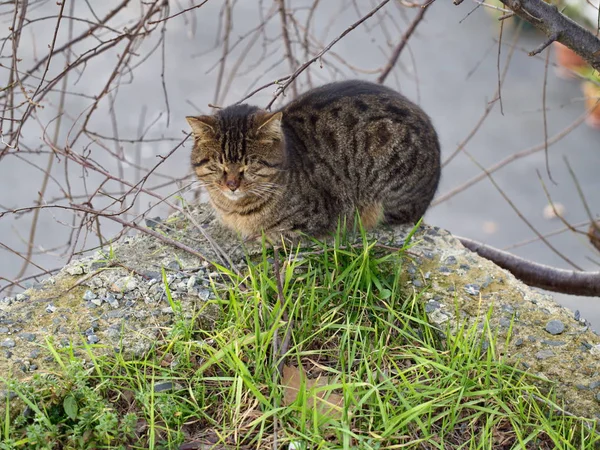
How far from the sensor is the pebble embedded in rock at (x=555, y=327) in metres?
2.90

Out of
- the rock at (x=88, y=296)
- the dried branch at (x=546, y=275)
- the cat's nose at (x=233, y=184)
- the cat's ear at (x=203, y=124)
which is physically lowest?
the dried branch at (x=546, y=275)

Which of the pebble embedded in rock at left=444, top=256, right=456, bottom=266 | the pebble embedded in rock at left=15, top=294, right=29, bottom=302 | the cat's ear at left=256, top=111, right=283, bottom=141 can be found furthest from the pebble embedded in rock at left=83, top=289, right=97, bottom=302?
the pebble embedded in rock at left=444, top=256, right=456, bottom=266

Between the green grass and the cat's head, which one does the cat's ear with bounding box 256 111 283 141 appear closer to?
the cat's head

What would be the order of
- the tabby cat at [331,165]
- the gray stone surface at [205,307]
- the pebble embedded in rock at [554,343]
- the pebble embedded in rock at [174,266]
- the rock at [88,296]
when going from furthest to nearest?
the tabby cat at [331,165] → the pebble embedded in rock at [174,266] → the rock at [88,296] → the pebble embedded in rock at [554,343] → the gray stone surface at [205,307]

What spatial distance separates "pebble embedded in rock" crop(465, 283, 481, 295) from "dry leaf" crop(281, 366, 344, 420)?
77 centimetres

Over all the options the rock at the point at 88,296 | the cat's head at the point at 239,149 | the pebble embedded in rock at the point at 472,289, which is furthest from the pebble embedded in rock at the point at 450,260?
the rock at the point at 88,296

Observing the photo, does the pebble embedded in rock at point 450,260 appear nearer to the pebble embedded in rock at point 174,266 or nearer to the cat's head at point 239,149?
the cat's head at point 239,149

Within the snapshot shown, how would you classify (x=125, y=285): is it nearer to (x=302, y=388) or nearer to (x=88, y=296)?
(x=88, y=296)

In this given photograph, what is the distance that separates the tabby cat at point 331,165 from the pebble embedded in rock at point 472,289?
61 centimetres

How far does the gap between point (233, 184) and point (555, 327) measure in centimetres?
145

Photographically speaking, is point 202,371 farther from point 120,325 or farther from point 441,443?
point 441,443

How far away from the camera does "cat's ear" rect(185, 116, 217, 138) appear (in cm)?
320

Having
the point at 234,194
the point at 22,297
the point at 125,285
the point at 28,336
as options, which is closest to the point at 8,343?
the point at 28,336

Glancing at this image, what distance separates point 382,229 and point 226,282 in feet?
2.90
